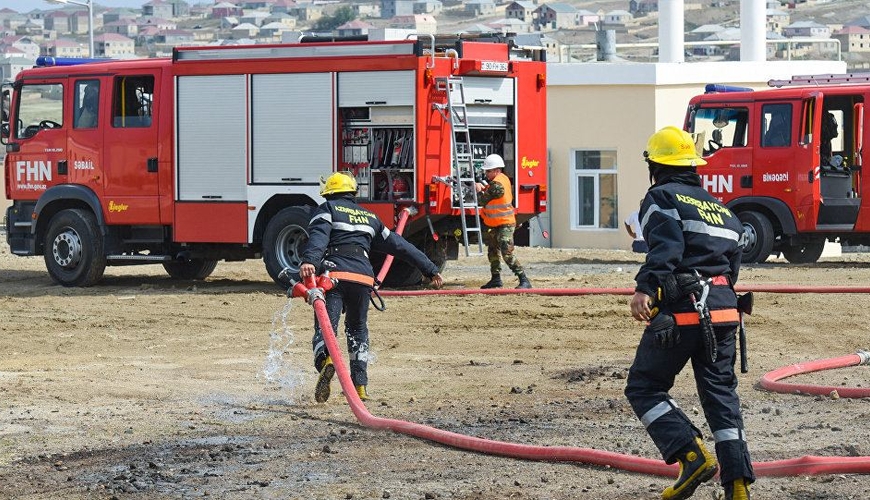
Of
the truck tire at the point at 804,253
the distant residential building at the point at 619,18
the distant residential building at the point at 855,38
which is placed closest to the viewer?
the truck tire at the point at 804,253

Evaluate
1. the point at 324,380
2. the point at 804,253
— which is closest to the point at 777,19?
the point at 804,253

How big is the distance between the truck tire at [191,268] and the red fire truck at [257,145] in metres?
0.94

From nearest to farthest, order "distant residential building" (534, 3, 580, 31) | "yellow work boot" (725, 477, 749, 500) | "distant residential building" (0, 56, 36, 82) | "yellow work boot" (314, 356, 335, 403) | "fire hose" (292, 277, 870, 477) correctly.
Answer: "yellow work boot" (725, 477, 749, 500)
"fire hose" (292, 277, 870, 477)
"yellow work boot" (314, 356, 335, 403)
"distant residential building" (0, 56, 36, 82)
"distant residential building" (534, 3, 580, 31)

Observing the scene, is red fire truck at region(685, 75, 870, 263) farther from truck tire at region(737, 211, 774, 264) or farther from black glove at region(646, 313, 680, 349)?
black glove at region(646, 313, 680, 349)

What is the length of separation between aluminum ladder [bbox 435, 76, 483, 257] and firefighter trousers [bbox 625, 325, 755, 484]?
9835 mm

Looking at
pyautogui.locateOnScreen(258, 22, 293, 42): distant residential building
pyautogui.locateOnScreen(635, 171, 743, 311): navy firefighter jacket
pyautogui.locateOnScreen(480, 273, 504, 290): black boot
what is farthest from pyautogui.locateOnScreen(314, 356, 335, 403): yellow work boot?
pyautogui.locateOnScreen(258, 22, 293, 42): distant residential building

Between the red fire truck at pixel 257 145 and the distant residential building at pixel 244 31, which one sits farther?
the distant residential building at pixel 244 31

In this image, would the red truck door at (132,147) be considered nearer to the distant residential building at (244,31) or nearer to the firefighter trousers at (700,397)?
the firefighter trousers at (700,397)

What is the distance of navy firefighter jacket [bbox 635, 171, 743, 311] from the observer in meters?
7.09

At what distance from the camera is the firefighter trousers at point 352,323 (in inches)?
417

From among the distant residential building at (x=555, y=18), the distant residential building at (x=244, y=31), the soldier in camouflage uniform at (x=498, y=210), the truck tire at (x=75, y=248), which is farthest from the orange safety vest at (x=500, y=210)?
the distant residential building at (x=555, y=18)

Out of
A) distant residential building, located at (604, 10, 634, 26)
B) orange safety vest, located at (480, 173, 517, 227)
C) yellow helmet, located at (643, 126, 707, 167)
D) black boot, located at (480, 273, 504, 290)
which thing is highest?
distant residential building, located at (604, 10, 634, 26)

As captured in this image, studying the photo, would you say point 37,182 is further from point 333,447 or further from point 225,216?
point 333,447

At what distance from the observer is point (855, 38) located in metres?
148
